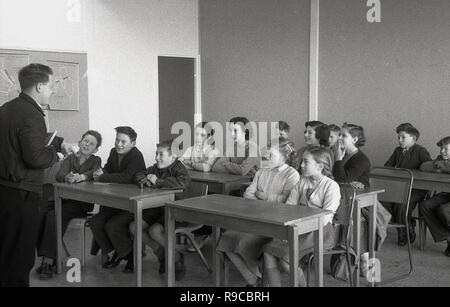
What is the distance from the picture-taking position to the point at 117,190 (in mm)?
4234

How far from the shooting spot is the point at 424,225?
535 cm

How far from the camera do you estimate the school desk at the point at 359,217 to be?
13.2 ft

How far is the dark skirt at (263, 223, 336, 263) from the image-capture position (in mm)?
3500

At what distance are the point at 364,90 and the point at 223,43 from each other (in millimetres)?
2406

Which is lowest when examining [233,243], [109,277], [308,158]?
[109,277]


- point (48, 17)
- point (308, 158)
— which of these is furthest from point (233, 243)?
point (48, 17)

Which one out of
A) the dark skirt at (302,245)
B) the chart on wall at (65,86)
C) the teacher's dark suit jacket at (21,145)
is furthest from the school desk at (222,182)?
the chart on wall at (65,86)

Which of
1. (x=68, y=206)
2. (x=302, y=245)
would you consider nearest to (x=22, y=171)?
(x=68, y=206)

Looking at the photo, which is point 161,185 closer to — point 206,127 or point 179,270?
point 179,270

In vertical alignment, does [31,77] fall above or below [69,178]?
above

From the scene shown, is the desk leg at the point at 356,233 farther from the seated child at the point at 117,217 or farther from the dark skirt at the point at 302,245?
the seated child at the point at 117,217

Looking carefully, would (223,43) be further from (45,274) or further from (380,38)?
(45,274)

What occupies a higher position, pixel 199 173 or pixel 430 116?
pixel 430 116

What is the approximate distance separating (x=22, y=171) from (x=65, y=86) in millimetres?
3946
